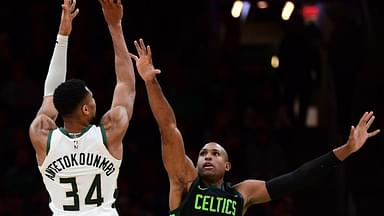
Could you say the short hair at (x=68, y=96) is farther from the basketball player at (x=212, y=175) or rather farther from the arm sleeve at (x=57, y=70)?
the basketball player at (x=212, y=175)

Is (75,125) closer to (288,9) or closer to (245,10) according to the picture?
(288,9)

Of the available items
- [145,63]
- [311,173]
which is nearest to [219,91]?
[311,173]

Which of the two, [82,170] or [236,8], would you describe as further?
[236,8]

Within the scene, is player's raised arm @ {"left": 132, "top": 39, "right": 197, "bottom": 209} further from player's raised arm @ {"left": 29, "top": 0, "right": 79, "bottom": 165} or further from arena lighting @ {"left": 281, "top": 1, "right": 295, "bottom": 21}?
arena lighting @ {"left": 281, "top": 1, "right": 295, "bottom": 21}

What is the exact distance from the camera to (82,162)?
5328 mm

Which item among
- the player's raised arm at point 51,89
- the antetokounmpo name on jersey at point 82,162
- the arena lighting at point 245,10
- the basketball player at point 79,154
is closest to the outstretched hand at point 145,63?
the player's raised arm at point 51,89

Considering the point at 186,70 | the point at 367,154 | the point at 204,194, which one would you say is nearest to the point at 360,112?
the point at 367,154

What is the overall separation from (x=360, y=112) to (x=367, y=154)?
0.57 meters

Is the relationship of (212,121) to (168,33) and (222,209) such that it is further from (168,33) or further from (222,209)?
(222,209)

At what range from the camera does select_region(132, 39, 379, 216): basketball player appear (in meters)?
6.31

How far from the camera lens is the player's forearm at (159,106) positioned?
6387 millimetres

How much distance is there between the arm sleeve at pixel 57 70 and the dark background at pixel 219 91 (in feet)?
15.2

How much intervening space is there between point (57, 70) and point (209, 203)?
5.21 ft

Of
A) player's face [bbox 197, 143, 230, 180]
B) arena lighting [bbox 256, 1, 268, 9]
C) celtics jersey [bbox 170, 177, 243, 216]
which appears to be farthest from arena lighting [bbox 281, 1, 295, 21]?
celtics jersey [bbox 170, 177, 243, 216]
